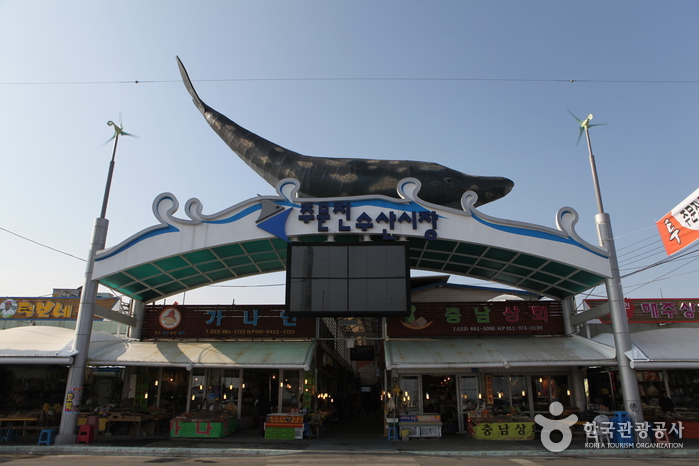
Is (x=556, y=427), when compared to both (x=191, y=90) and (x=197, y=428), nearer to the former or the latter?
(x=197, y=428)

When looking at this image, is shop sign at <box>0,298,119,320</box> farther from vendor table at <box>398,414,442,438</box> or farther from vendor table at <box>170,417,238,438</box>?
vendor table at <box>398,414,442,438</box>

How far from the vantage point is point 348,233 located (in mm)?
17531

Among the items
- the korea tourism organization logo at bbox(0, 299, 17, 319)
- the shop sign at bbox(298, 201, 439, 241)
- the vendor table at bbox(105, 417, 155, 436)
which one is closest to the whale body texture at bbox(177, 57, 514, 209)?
the shop sign at bbox(298, 201, 439, 241)

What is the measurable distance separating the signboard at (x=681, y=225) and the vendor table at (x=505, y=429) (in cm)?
757

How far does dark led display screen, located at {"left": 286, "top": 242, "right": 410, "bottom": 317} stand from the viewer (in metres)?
16.5

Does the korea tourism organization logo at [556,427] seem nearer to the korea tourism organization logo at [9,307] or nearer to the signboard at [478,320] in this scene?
the signboard at [478,320]

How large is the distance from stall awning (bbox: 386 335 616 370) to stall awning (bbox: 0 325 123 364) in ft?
38.0

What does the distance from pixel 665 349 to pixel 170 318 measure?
19.3m

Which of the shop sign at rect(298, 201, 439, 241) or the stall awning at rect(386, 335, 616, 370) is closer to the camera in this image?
the stall awning at rect(386, 335, 616, 370)

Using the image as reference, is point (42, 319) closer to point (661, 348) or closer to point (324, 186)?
point (324, 186)

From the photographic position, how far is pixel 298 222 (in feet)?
57.7

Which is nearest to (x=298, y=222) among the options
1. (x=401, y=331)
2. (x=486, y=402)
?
(x=401, y=331)

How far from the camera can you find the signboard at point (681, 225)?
45.3 ft

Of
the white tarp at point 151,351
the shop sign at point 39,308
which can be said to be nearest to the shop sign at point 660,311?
the white tarp at point 151,351
